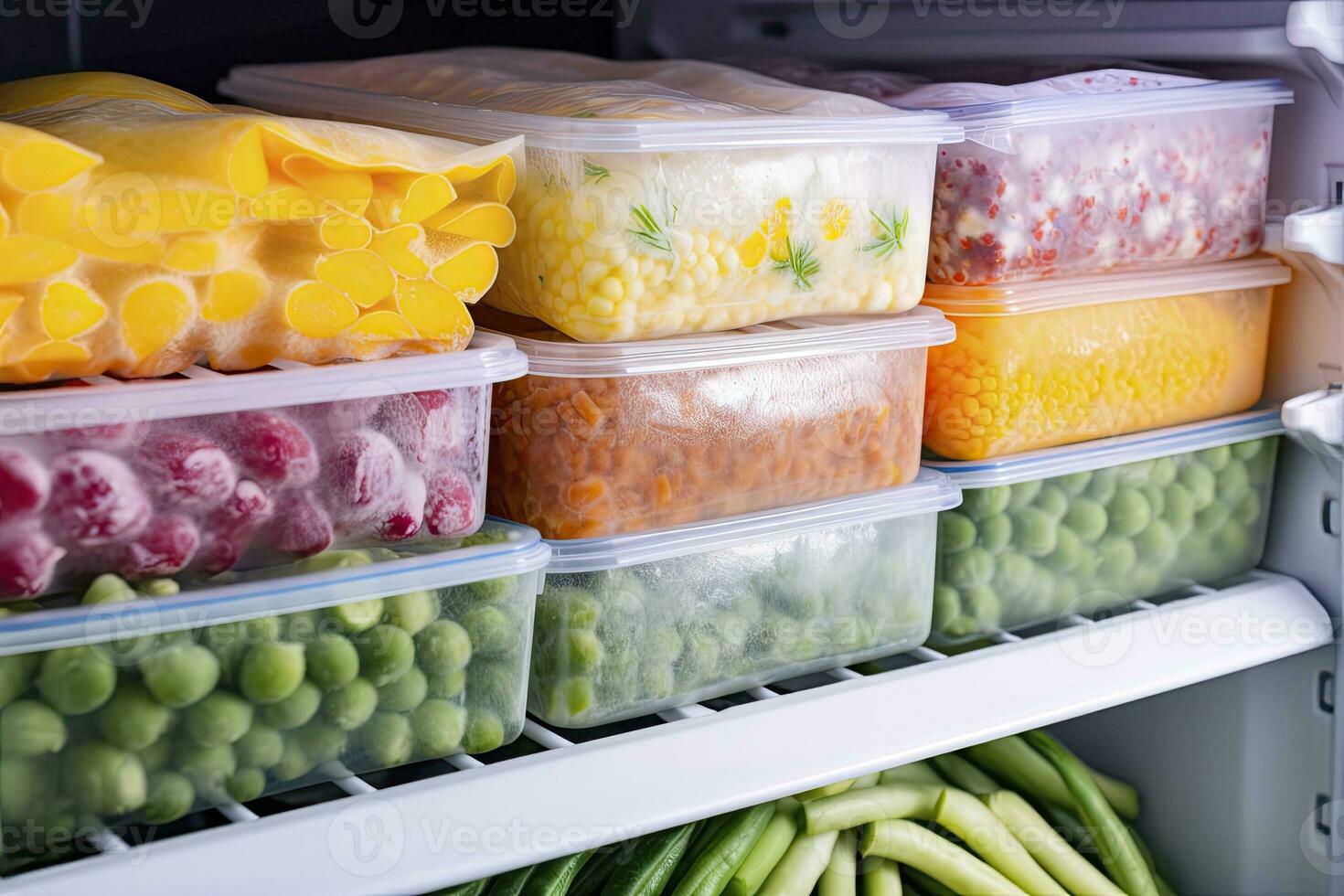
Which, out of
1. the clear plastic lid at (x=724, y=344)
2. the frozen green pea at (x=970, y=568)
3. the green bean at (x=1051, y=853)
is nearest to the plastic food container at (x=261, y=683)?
the clear plastic lid at (x=724, y=344)

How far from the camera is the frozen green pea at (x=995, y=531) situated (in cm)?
Answer: 100

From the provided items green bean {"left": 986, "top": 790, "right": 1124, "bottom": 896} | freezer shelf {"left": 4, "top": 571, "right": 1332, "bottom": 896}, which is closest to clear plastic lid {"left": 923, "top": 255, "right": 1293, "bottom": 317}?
freezer shelf {"left": 4, "top": 571, "right": 1332, "bottom": 896}

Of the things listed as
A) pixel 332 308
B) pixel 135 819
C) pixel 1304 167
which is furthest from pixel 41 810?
pixel 1304 167

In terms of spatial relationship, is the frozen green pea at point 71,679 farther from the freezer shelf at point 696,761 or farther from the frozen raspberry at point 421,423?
the frozen raspberry at point 421,423

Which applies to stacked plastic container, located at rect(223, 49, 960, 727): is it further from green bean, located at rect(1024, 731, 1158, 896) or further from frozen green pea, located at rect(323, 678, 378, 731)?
green bean, located at rect(1024, 731, 1158, 896)

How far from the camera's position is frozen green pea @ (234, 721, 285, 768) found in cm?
71

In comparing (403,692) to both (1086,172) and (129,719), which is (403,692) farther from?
(1086,172)

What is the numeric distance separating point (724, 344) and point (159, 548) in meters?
0.35

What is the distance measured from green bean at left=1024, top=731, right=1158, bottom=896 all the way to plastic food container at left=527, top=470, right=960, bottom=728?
0.30m

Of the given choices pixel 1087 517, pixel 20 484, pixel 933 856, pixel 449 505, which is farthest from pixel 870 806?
pixel 20 484

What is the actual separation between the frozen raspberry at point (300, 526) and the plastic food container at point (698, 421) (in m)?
0.15

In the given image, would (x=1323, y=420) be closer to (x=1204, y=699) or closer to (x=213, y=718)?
(x=1204, y=699)

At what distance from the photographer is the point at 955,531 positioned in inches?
39.4

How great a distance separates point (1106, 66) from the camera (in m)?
1.05
